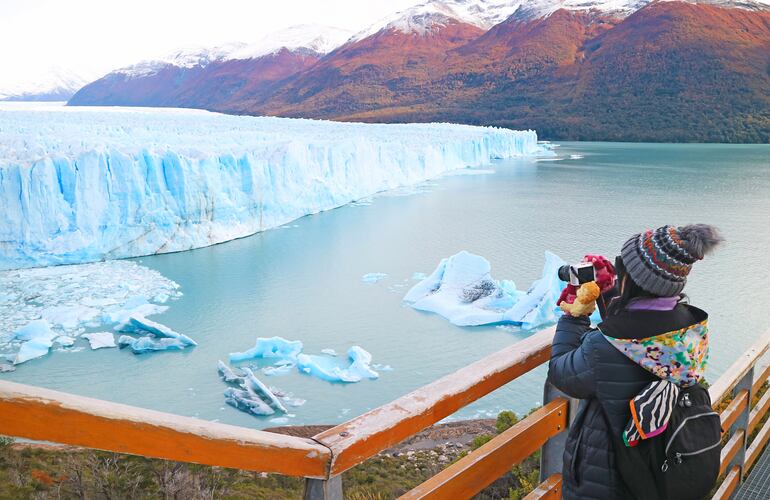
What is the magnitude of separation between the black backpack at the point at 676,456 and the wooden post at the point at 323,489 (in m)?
0.45

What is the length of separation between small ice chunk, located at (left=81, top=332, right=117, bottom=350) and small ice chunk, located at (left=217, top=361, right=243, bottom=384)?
4.24 feet

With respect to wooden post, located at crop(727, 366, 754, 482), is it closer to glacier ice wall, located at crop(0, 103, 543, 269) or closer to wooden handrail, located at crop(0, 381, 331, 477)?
wooden handrail, located at crop(0, 381, 331, 477)

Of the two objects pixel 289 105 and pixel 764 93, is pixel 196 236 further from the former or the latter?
pixel 289 105

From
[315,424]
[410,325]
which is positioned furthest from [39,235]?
[315,424]

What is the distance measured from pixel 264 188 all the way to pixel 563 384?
1088 centimetres

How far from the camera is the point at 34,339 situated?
5832mm

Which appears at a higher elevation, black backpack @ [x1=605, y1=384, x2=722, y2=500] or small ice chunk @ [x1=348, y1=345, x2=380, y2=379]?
black backpack @ [x1=605, y1=384, x2=722, y2=500]

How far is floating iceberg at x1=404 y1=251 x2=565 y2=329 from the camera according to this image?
6.51 metres

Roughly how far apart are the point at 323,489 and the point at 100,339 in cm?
608

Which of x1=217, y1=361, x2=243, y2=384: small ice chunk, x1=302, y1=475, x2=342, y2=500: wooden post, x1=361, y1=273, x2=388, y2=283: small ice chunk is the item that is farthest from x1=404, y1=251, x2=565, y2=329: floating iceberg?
x1=302, y1=475, x2=342, y2=500: wooden post

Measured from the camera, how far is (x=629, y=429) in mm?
897

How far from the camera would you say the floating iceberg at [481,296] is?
6512mm

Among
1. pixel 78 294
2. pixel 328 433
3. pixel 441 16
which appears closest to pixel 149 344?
pixel 78 294

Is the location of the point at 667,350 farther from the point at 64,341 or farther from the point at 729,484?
the point at 64,341
